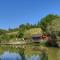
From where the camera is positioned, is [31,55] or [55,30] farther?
[55,30]

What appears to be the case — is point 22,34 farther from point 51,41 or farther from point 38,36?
point 51,41

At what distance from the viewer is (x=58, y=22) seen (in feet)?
185

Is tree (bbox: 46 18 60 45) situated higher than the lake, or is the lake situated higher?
tree (bbox: 46 18 60 45)

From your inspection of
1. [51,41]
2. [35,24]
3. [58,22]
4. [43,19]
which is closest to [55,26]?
[58,22]

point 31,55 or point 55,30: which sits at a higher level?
point 55,30

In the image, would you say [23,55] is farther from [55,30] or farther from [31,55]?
[55,30]

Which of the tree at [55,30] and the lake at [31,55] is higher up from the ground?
the tree at [55,30]

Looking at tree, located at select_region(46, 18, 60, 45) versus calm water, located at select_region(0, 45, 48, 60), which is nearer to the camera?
calm water, located at select_region(0, 45, 48, 60)

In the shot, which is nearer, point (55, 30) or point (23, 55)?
Result: point (23, 55)

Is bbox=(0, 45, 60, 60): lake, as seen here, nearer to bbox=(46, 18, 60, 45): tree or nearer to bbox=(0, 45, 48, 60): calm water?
bbox=(0, 45, 48, 60): calm water

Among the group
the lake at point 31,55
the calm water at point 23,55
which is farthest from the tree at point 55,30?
the calm water at point 23,55

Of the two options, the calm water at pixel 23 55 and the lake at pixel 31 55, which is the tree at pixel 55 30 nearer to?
the lake at pixel 31 55

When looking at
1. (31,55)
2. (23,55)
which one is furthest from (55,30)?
(23,55)

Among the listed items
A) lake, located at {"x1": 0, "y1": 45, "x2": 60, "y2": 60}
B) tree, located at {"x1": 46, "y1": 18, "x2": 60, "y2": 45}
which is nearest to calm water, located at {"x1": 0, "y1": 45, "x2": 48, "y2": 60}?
lake, located at {"x1": 0, "y1": 45, "x2": 60, "y2": 60}
